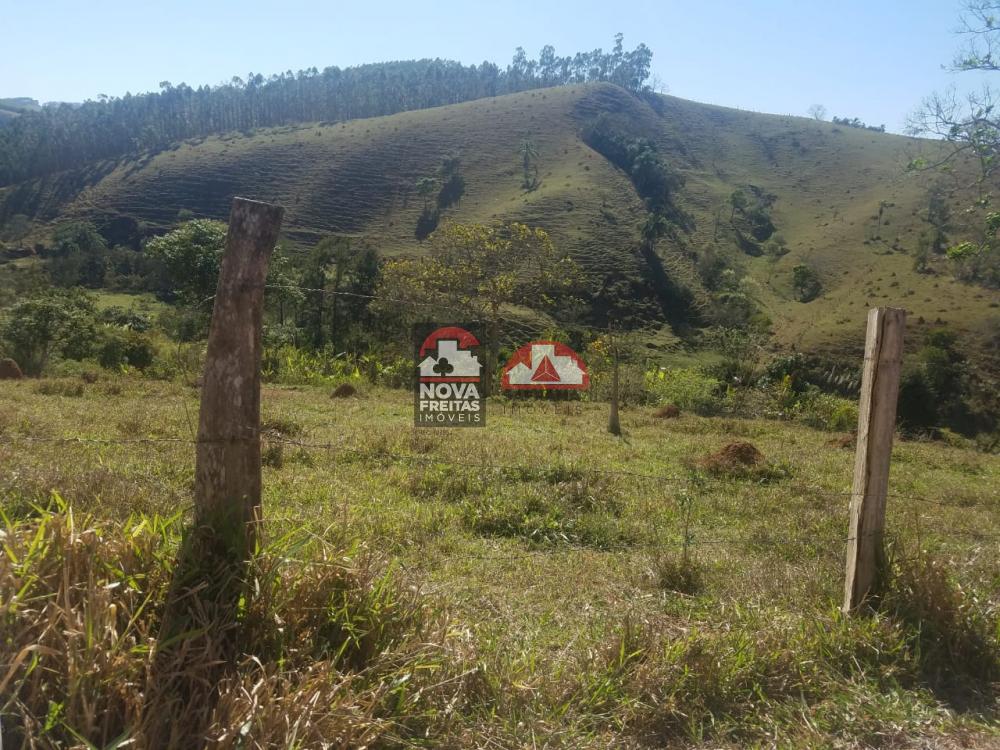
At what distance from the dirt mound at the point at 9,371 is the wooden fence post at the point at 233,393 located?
13763mm

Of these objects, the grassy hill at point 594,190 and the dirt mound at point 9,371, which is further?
the grassy hill at point 594,190

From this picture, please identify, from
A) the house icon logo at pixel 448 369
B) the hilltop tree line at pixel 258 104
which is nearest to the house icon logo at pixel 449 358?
the house icon logo at pixel 448 369

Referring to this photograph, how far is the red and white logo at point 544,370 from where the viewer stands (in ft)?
45.3

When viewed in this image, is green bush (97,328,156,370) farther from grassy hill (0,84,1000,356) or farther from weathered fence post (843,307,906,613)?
grassy hill (0,84,1000,356)

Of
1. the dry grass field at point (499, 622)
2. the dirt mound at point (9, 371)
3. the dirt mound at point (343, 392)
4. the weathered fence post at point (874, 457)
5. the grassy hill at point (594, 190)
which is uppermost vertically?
the grassy hill at point (594, 190)

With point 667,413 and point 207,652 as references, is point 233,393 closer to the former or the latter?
point 207,652

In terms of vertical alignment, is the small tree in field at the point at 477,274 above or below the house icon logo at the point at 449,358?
above

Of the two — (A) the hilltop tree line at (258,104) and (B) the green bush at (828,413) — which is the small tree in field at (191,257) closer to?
(B) the green bush at (828,413)

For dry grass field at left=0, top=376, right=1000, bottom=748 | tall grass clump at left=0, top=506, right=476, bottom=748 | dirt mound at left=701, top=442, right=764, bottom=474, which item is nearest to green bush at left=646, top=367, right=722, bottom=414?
dirt mound at left=701, top=442, right=764, bottom=474

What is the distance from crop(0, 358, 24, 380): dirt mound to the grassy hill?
3454cm

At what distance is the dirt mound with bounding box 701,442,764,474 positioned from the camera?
25.4ft

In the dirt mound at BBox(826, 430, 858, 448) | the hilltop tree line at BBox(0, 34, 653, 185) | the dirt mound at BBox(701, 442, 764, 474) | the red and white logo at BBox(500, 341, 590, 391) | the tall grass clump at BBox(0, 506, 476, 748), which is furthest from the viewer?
the hilltop tree line at BBox(0, 34, 653, 185)

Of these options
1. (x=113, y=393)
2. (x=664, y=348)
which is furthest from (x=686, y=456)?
(x=664, y=348)

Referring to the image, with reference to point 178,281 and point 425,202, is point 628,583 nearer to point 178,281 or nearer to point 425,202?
point 178,281
